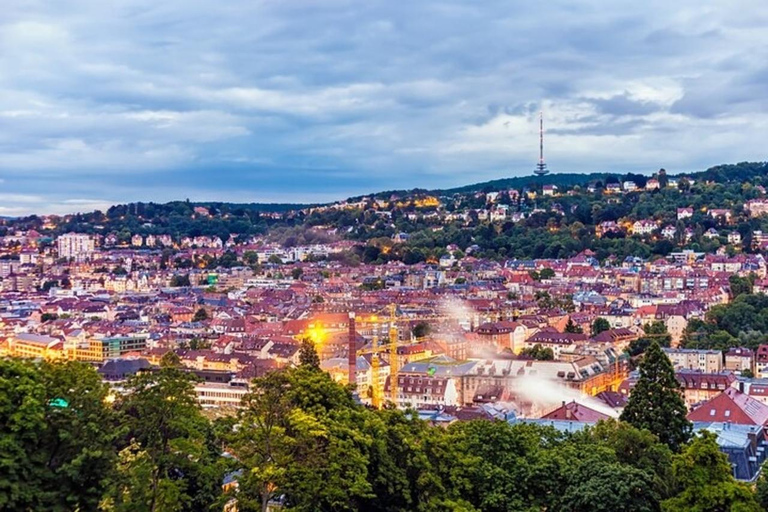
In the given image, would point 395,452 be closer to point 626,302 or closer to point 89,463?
point 89,463

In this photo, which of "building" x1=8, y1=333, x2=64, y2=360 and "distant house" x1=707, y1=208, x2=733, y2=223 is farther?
"distant house" x1=707, y1=208, x2=733, y2=223

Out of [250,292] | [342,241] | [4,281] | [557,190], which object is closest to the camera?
[250,292]

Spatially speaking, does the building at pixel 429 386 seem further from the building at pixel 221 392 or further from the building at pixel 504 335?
the building at pixel 504 335

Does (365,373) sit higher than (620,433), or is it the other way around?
(620,433)

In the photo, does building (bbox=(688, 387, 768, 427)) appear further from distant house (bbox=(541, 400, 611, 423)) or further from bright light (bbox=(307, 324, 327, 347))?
bright light (bbox=(307, 324, 327, 347))

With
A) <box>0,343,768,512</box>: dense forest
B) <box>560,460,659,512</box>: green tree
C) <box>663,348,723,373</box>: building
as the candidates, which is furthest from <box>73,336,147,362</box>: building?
<box>560,460,659,512</box>: green tree

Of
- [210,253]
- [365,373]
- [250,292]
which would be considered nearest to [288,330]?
[365,373]
